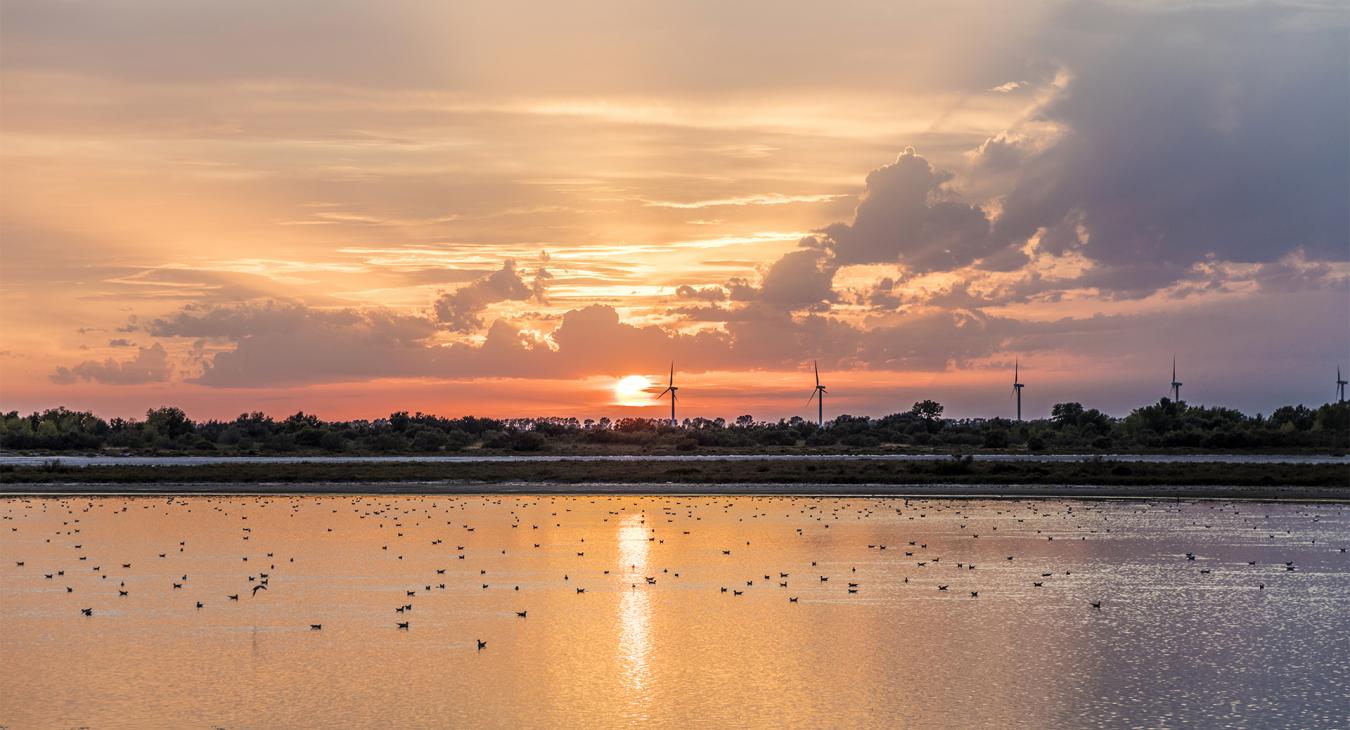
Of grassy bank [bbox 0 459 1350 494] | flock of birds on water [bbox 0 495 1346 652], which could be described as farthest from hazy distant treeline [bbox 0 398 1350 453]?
flock of birds on water [bbox 0 495 1346 652]

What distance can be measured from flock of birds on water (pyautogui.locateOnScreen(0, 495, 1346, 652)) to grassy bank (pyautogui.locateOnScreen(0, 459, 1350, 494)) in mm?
13575

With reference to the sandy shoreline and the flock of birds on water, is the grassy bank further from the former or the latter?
the flock of birds on water

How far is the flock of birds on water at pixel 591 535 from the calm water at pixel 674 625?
277 mm

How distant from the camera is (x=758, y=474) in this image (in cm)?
9238

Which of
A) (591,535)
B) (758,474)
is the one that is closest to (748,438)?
(758,474)

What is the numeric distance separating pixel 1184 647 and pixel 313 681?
1807 centimetres

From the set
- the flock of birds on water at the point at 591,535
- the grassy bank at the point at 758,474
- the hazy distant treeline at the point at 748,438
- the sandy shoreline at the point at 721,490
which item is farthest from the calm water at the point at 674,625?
the hazy distant treeline at the point at 748,438

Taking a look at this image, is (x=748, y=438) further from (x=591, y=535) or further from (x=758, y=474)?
(x=591, y=535)

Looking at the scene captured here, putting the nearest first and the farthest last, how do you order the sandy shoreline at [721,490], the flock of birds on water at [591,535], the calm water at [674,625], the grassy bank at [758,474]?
1. the calm water at [674,625]
2. the flock of birds on water at [591,535]
3. the sandy shoreline at [721,490]
4. the grassy bank at [758,474]

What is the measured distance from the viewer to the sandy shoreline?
77.2 meters

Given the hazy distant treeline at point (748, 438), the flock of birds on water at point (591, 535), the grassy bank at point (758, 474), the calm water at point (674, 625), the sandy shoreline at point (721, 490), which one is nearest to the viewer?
the calm water at point (674, 625)

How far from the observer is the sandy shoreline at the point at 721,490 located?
253 ft

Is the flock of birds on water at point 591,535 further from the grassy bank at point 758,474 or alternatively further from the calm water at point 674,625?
the grassy bank at point 758,474

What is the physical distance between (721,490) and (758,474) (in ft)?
38.6
